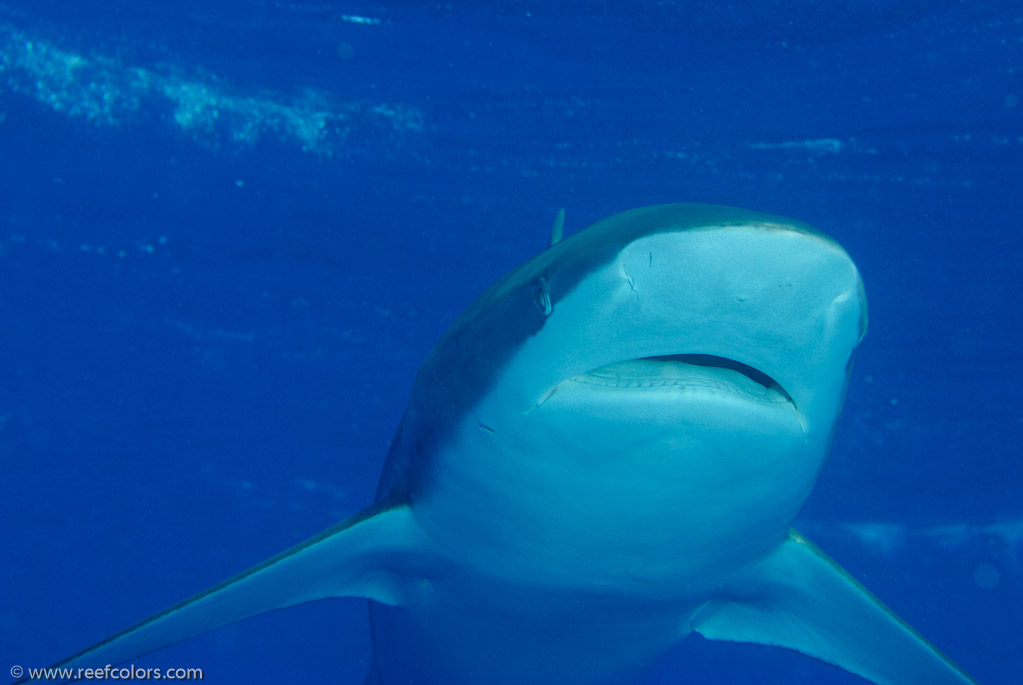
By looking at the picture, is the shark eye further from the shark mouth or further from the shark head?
the shark mouth

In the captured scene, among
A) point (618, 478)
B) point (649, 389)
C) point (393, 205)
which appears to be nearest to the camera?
point (649, 389)

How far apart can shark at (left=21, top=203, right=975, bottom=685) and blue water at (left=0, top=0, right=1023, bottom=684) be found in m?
7.32

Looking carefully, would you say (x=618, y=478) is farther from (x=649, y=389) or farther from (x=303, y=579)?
(x=303, y=579)

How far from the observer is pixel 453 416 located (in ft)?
9.68

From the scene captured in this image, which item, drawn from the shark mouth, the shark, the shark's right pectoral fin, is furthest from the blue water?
the shark mouth

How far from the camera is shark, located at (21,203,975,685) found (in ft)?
6.66

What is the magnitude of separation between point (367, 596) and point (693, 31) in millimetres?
7976

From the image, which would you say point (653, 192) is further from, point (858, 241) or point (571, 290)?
point (571, 290)

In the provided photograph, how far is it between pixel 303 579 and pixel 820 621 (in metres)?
3.06

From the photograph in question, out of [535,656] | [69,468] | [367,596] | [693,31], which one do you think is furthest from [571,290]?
[69,468]

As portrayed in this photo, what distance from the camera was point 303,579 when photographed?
3652 millimetres

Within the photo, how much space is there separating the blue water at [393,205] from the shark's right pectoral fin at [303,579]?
7.43 meters

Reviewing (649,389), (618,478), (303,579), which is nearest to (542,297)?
(649,389)

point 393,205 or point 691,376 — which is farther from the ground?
point 393,205
